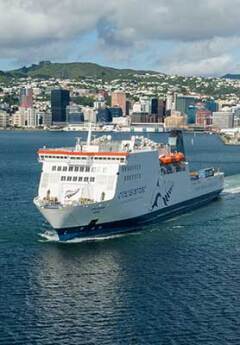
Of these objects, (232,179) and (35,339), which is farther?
(232,179)

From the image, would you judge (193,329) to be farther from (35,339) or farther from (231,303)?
(35,339)

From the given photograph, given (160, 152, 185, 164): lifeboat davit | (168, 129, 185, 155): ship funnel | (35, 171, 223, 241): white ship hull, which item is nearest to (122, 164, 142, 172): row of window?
(35, 171, 223, 241): white ship hull

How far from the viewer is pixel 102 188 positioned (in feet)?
131

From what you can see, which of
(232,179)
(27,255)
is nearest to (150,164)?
(27,255)

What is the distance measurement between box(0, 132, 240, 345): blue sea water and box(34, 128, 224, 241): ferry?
3.93ft

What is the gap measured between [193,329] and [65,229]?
1384 cm

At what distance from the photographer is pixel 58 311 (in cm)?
2680

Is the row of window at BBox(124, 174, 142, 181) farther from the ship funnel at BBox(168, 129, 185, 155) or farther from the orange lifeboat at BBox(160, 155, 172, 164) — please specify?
the ship funnel at BBox(168, 129, 185, 155)

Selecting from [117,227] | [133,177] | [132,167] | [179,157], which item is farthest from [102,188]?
[179,157]

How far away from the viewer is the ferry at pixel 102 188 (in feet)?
124

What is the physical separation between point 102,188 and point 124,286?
10451 mm

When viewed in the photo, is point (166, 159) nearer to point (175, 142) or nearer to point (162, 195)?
point (162, 195)

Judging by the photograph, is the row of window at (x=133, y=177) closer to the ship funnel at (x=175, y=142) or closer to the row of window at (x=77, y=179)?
the row of window at (x=77, y=179)

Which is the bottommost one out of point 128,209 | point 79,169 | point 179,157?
point 128,209
